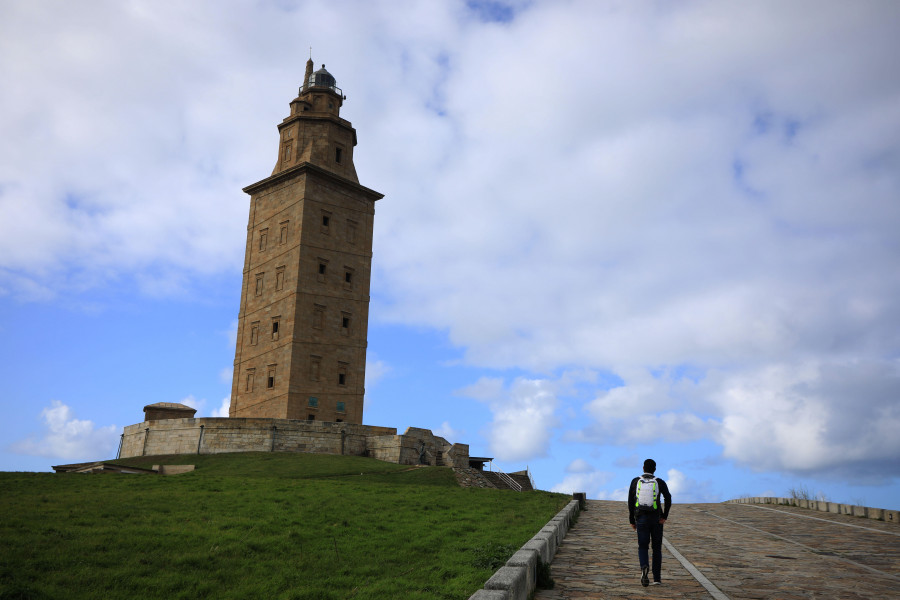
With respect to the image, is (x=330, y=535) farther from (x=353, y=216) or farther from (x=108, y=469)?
(x=353, y=216)

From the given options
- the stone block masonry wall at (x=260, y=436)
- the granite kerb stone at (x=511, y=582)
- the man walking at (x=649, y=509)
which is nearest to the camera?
the granite kerb stone at (x=511, y=582)

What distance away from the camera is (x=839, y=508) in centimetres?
2297

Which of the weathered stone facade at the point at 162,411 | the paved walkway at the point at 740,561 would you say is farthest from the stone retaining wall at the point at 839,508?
the weathered stone facade at the point at 162,411

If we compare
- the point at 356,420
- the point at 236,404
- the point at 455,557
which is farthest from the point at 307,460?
the point at 455,557

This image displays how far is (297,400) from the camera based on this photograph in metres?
42.8

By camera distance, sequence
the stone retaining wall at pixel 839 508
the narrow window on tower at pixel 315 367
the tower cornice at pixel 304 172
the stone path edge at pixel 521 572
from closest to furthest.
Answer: the stone path edge at pixel 521 572 < the stone retaining wall at pixel 839 508 < the narrow window on tower at pixel 315 367 < the tower cornice at pixel 304 172

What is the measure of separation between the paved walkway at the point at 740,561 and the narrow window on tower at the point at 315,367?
2720 centimetres

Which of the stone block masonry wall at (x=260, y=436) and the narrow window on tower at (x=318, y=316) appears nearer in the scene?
the stone block masonry wall at (x=260, y=436)

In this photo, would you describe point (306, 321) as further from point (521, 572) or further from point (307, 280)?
point (521, 572)

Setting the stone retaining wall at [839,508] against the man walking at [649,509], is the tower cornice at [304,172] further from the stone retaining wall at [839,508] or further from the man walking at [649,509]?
the man walking at [649,509]

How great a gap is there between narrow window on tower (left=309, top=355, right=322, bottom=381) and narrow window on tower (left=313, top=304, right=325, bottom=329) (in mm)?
2089

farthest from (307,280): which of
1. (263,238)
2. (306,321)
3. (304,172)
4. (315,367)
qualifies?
(304,172)

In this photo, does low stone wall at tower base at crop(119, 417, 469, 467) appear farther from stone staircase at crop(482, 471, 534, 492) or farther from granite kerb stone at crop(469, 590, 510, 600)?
granite kerb stone at crop(469, 590, 510, 600)

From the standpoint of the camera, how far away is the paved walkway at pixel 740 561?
364 inches
